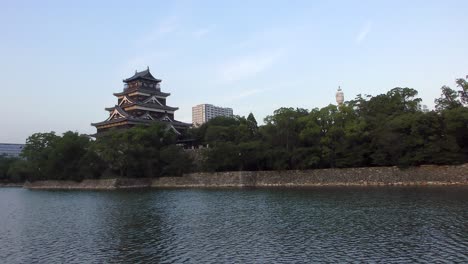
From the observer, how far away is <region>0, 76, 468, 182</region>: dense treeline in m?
36.2

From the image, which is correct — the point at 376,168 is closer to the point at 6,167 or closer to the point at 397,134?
the point at 397,134

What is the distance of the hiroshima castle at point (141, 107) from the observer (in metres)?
62.0

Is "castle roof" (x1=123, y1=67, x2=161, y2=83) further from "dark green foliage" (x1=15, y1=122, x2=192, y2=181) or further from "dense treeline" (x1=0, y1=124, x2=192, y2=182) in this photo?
"dense treeline" (x1=0, y1=124, x2=192, y2=182)

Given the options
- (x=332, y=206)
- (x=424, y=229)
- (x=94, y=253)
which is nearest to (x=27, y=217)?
(x=94, y=253)

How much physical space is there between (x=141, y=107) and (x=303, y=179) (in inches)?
1284

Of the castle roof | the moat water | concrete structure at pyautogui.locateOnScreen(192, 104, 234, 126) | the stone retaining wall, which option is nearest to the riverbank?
the stone retaining wall

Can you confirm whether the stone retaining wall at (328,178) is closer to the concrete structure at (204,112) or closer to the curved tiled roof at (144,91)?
the curved tiled roof at (144,91)

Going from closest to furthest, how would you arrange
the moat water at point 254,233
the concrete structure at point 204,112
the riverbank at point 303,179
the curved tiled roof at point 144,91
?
1. the moat water at point 254,233
2. the riverbank at point 303,179
3. the curved tiled roof at point 144,91
4. the concrete structure at point 204,112

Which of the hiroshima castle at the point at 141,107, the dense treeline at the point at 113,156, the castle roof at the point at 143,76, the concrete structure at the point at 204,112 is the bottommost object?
the dense treeline at the point at 113,156

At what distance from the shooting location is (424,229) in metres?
14.9

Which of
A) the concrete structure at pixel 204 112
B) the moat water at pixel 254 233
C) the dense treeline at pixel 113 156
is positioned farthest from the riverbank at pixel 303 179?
the concrete structure at pixel 204 112

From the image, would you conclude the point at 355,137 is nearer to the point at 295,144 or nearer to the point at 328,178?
the point at 328,178

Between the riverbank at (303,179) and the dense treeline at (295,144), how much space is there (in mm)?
912

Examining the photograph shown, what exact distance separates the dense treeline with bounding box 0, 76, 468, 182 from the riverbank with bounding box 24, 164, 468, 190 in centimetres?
91
